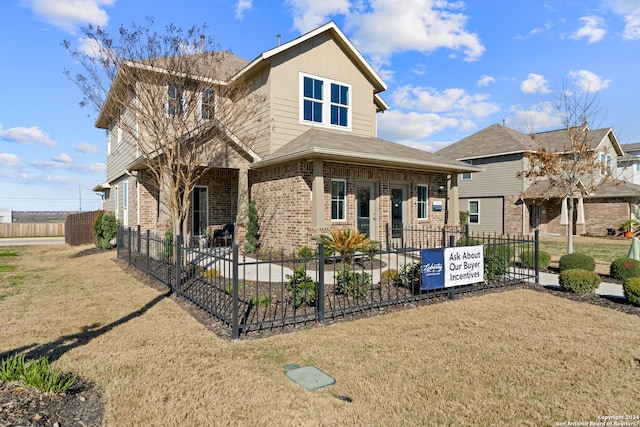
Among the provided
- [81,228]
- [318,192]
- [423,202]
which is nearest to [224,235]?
[318,192]

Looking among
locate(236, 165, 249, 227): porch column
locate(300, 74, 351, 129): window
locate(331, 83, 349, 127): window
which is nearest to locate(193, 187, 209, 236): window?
locate(236, 165, 249, 227): porch column

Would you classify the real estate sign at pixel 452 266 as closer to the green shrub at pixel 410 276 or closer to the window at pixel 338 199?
the green shrub at pixel 410 276

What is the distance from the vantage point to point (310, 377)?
4.02 meters

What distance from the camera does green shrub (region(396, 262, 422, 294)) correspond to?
24.9ft

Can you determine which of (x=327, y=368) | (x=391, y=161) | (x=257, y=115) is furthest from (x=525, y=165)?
(x=327, y=368)

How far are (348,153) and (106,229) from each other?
11.5 m

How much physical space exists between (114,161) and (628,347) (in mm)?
19952

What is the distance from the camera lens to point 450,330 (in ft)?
18.2

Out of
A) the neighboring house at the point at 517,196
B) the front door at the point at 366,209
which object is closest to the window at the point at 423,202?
the front door at the point at 366,209

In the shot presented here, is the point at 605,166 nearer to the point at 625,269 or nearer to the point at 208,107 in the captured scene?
the point at 625,269

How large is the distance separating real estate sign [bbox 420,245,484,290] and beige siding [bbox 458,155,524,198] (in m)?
18.1

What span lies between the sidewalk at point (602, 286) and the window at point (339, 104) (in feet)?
29.8

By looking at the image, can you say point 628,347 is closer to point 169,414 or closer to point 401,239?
point 169,414

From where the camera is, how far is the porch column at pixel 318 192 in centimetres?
1124
